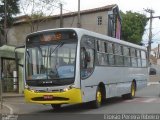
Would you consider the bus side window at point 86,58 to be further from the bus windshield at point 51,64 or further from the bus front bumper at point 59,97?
the bus front bumper at point 59,97

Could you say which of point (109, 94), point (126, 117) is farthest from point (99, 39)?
point (126, 117)

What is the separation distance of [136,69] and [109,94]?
5.33 metres

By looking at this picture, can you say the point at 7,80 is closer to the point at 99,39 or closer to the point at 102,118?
the point at 99,39

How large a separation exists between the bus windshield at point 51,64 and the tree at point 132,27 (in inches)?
1902

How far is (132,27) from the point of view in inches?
2581

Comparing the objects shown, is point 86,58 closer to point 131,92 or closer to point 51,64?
point 51,64

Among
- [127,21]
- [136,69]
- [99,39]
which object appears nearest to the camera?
[99,39]

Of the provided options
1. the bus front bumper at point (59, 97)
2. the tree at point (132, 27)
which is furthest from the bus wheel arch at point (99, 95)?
the tree at point (132, 27)

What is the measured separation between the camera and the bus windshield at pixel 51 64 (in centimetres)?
1622

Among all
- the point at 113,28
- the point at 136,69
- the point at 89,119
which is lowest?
the point at 89,119

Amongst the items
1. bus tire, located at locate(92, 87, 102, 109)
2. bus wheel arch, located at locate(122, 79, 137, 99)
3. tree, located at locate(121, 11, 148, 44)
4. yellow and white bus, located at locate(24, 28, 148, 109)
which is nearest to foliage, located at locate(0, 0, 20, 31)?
bus wheel arch, located at locate(122, 79, 137, 99)

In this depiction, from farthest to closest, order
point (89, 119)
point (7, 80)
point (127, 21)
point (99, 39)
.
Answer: point (127, 21), point (7, 80), point (99, 39), point (89, 119)

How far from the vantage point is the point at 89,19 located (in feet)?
174

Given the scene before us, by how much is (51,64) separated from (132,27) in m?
50.1
